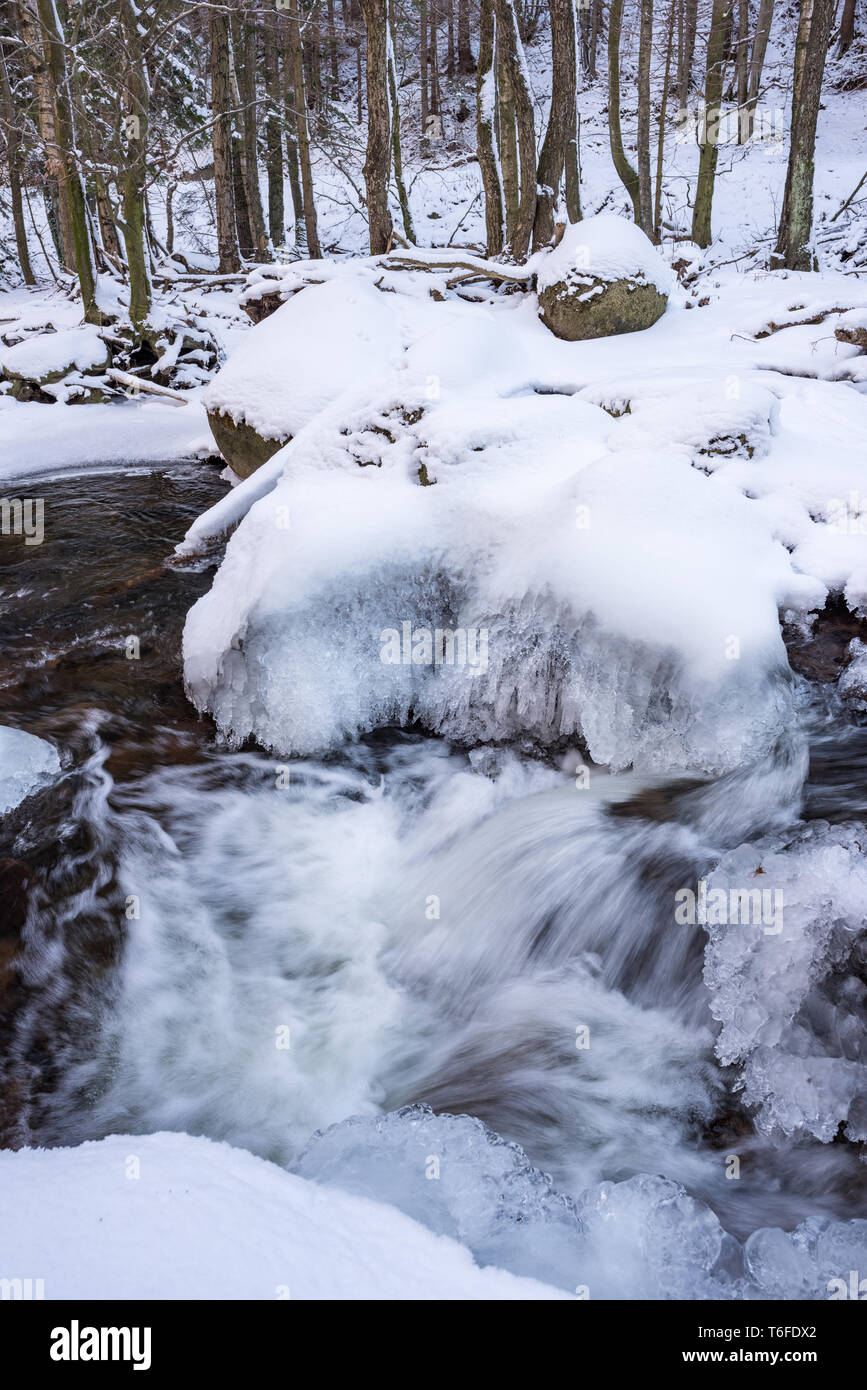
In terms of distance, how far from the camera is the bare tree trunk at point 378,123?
8820 millimetres

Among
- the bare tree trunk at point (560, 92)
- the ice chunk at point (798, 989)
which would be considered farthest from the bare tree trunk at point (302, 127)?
the ice chunk at point (798, 989)

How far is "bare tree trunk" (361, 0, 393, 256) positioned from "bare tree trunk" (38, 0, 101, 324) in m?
3.26

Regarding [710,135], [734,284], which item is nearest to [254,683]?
[734,284]

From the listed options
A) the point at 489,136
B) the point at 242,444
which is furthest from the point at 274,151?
the point at 242,444

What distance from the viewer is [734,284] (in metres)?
8.43

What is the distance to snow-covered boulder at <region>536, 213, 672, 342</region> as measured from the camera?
6.73 meters

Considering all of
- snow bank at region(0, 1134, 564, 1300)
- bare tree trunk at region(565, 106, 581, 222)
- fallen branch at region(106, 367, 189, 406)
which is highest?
bare tree trunk at region(565, 106, 581, 222)

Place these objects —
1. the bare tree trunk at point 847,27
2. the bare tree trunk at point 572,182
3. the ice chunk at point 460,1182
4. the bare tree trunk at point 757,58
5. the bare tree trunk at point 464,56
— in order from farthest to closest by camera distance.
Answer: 1. the bare tree trunk at point 464,56
2. the bare tree trunk at point 847,27
3. the bare tree trunk at point 757,58
4. the bare tree trunk at point 572,182
5. the ice chunk at point 460,1182

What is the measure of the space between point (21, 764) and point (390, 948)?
6.22ft

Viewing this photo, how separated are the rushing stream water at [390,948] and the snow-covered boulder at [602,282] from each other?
180 inches

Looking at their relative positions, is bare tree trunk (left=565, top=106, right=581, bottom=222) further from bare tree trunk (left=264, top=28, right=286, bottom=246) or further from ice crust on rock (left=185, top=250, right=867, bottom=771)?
bare tree trunk (left=264, top=28, right=286, bottom=246)

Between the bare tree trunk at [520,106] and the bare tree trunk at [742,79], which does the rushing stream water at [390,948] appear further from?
the bare tree trunk at [742,79]

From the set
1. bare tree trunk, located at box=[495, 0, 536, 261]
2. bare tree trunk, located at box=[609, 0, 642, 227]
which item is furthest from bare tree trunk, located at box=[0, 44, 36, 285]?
bare tree trunk, located at box=[609, 0, 642, 227]
